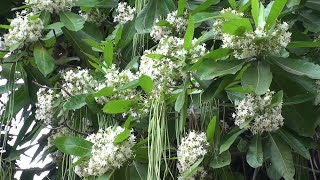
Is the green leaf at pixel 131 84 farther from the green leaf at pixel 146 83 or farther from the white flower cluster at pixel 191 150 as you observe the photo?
the white flower cluster at pixel 191 150

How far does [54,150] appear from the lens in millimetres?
2143

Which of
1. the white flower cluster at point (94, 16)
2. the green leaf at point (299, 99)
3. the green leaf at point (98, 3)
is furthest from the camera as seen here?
the white flower cluster at point (94, 16)

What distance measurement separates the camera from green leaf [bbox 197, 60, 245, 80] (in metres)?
1.44

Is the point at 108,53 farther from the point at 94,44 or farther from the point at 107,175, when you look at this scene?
the point at 107,175

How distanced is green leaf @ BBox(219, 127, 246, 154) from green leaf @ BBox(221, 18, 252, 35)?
0.87 ft

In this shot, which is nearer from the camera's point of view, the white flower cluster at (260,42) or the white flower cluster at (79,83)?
the white flower cluster at (260,42)

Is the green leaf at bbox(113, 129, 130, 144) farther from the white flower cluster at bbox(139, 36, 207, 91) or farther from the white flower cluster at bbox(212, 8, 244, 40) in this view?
the white flower cluster at bbox(212, 8, 244, 40)

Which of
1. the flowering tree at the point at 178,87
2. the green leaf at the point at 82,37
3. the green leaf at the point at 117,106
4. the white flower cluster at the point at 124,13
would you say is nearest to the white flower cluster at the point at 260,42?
the flowering tree at the point at 178,87

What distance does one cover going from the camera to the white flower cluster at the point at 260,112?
58.7 inches

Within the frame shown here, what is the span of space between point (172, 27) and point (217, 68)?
0.35 metres

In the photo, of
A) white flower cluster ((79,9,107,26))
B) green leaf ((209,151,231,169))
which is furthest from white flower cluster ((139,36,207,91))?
white flower cluster ((79,9,107,26))

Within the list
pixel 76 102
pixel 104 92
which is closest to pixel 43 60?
pixel 76 102

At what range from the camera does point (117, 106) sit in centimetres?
160

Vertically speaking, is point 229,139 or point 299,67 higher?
point 299,67
